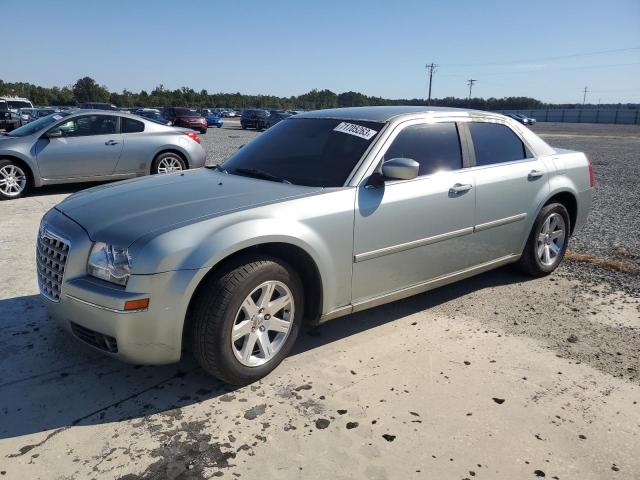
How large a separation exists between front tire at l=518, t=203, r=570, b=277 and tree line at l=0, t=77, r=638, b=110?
69.6 m

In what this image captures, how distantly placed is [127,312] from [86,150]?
7.17 m

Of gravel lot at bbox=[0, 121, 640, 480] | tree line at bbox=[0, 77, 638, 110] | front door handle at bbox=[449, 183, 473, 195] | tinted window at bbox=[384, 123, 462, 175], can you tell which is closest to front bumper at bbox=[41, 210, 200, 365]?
gravel lot at bbox=[0, 121, 640, 480]

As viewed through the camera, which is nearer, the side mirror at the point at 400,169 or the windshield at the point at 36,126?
the side mirror at the point at 400,169

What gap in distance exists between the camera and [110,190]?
380 centimetres

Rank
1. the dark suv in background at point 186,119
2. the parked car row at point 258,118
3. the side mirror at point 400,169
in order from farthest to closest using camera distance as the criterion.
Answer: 1. the parked car row at point 258,118
2. the dark suv in background at point 186,119
3. the side mirror at point 400,169

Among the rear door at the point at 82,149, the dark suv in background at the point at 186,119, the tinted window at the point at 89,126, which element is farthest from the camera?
the dark suv in background at the point at 186,119

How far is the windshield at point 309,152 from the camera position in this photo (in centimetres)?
377

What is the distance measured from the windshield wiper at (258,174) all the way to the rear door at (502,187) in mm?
1629

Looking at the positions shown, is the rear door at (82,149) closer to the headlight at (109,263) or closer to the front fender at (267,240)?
the headlight at (109,263)

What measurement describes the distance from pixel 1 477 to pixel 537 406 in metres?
2.80

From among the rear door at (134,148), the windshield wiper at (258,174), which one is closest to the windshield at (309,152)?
the windshield wiper at (258,174)

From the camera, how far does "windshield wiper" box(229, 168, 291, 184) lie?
3.81 metres

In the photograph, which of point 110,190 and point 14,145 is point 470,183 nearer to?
point 110,190

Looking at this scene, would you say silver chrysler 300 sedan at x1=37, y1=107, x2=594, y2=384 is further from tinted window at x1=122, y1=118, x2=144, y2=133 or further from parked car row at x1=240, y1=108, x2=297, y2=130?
parked car row at x1=240, y1=108, x2=297, y2=130
